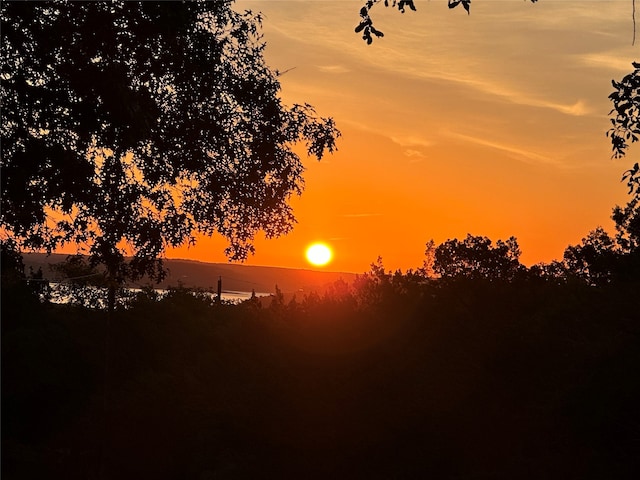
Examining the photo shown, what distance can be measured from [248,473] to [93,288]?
192ft

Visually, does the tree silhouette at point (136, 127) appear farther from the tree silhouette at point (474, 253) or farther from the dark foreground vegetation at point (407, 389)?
the tree silhouette at point (474, 253)

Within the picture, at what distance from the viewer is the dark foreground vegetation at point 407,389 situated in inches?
571

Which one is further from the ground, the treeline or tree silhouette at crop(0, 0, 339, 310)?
tree silhouette at crop(0, 0, 339, 310)

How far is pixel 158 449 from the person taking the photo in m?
20.7

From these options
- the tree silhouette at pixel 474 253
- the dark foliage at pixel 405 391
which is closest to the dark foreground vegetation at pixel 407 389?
the dark foliage at pixel 405 391

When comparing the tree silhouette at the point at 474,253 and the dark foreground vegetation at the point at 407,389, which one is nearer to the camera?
the dark foreground vegetation at the point at 407,389

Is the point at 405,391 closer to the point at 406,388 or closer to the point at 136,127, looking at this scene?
the point at 406,388

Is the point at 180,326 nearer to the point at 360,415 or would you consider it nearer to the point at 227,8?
the point at 360,415

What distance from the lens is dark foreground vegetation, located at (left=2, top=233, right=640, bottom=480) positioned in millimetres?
14500

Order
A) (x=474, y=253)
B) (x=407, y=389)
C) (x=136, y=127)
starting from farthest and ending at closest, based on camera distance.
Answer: (x=474, y=253) → (x=407, y=389) → (x=136, y=127)

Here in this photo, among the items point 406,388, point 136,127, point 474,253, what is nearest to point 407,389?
point 406,388

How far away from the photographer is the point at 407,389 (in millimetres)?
17062

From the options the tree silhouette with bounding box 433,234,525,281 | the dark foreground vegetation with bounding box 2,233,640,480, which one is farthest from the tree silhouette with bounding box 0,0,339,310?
the tree silhouette with bounding box 433,234,525,281

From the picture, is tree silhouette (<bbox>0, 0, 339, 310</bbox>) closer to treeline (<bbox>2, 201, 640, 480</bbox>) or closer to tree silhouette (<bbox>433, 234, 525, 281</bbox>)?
treeline (<bbox>2, 201, 640, 480</bbox>)
